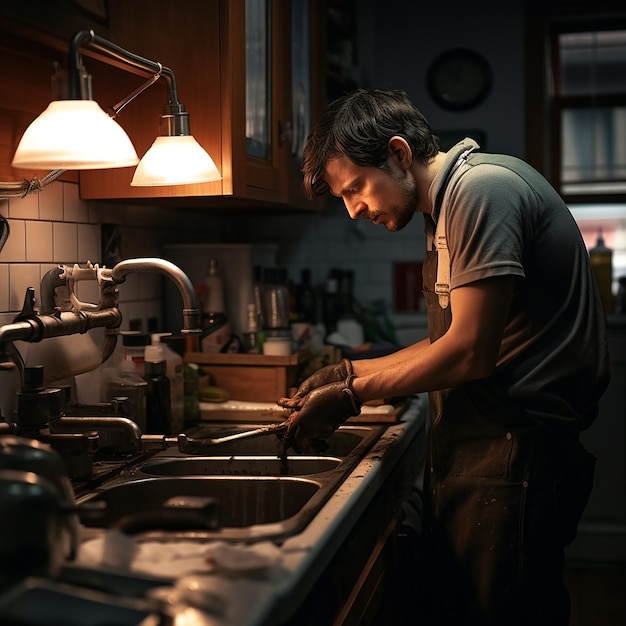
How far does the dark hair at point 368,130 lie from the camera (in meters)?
2.09

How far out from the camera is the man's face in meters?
2.13

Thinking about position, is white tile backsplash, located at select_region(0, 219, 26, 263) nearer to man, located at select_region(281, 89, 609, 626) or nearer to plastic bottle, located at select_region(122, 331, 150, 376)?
plastic bottle, located at select_region(122, 331, 150, 376)

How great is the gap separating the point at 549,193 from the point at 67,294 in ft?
3.38

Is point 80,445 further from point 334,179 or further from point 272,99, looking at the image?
point 272,99

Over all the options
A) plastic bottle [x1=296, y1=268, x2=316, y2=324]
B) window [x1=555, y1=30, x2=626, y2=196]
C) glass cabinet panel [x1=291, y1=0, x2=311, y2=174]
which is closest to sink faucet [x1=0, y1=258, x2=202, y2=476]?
glass cabinet panel [x1=291, y1=0, x2=311, y2=174]

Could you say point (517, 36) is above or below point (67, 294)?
above

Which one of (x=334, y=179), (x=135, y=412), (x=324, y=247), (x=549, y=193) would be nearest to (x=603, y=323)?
(x=549, y=193)

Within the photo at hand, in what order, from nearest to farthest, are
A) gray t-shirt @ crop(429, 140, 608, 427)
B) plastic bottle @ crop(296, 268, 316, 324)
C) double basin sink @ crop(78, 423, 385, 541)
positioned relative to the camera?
A: double basin sink @ crop(78, 423, 385, 541) < gray t-shirt @ crop(429, 140, 608, 427) < plastic bottle @ crop(296, 268, 316, 324)

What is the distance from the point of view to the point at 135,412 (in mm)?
2316

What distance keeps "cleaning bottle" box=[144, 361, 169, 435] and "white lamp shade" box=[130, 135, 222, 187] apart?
50 cm

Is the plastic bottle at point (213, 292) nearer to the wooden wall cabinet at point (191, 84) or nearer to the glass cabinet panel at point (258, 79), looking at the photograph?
the glass cabinet panel at point (258, 79)

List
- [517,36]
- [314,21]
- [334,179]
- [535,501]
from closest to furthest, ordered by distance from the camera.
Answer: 1. [535,501]
2. [334,179]
3. [314,21]
4. [517,36]

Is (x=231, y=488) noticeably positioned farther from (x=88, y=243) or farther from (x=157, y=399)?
(x=88, y=243)

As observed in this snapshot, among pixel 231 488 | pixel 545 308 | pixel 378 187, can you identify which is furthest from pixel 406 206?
pixel 231 488
